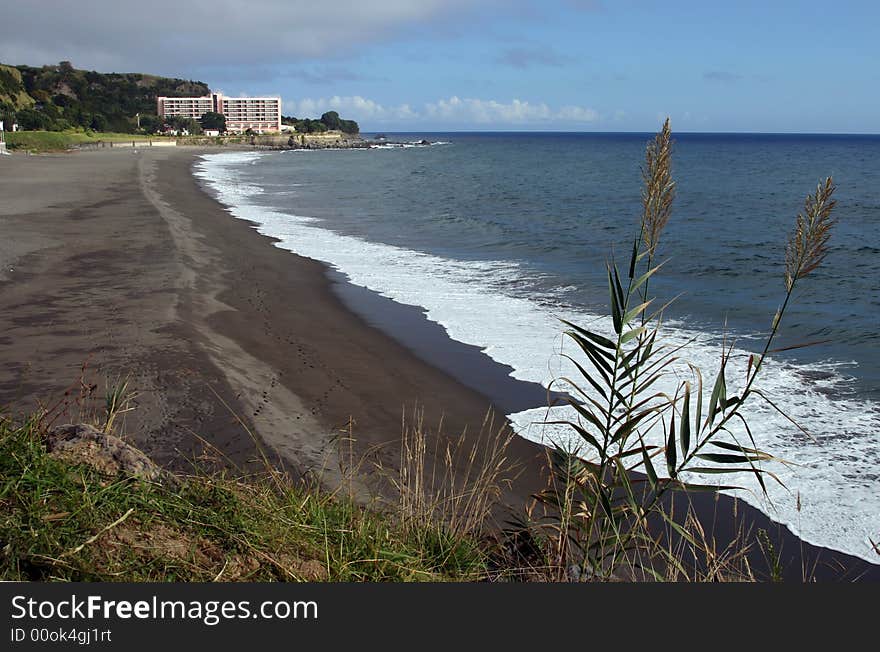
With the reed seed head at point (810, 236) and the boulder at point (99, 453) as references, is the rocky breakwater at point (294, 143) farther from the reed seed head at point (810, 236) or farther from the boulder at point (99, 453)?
the reed seed head at point (810, 236)

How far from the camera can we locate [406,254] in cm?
1877

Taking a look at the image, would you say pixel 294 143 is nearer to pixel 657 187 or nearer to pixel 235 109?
pixel 235 109

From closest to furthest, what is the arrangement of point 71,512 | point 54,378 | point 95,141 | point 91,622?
point 91,622, point 71,512, point 54,378, point 95,141

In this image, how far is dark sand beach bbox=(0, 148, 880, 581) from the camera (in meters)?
5.93

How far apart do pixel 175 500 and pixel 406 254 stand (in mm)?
15840

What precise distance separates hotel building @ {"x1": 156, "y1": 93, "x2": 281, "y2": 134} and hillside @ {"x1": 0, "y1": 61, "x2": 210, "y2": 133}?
5612 mm

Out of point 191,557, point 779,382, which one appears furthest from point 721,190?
point 191,557

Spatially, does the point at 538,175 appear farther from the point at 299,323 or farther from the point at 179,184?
the point at 299,323

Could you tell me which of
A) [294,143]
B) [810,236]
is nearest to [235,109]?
[294,143]

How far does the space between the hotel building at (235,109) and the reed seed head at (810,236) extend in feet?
628

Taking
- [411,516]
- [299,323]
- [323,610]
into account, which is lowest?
[299,323]

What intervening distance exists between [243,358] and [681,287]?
9.91 m

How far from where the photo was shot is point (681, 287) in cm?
1503

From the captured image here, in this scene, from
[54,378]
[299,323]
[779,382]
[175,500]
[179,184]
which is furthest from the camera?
[179,184]
